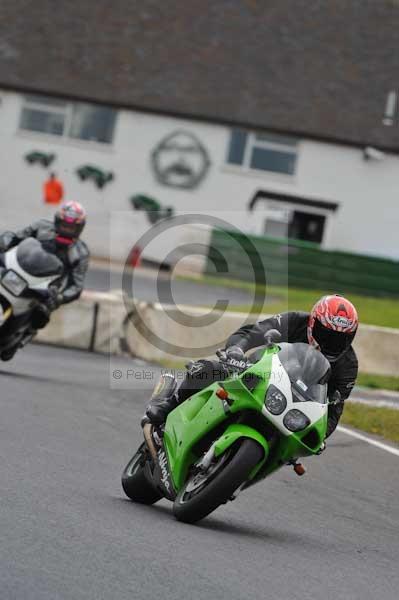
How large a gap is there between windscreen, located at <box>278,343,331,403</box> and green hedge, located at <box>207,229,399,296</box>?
28.5 m

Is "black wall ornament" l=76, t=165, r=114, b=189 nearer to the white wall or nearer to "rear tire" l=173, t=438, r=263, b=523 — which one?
the white wall

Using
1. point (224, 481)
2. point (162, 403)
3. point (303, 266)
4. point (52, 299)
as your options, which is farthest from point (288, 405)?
point (303, 266)

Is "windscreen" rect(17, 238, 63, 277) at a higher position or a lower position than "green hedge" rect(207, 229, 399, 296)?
higher

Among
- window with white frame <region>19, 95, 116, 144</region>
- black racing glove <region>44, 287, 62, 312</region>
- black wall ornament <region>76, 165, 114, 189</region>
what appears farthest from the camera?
window with white frame <region>19, 95, 116, 144</region>

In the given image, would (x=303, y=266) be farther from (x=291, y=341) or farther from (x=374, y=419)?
(x=291, y=341)

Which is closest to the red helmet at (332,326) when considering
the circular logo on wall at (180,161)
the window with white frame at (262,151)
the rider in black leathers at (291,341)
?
the rider in black leathers at (291,341)

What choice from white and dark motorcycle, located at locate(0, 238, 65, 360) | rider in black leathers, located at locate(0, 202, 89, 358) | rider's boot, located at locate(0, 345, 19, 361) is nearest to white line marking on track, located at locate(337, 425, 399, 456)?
rider in black leathers, located at locate(0, 202, 89, 358)

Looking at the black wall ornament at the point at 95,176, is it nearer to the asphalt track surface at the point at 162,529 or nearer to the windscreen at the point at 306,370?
the asphalt track surface at the point at 162,529

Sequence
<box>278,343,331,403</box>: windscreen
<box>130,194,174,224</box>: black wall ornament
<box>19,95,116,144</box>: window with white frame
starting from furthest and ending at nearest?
<box>19,95,116,144</box>: window with white frame → <box>130,194,174,224</box>: black wall ornament → <box>278,343,331,403</box>: windscreen

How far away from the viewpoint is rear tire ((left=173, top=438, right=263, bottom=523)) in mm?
7328

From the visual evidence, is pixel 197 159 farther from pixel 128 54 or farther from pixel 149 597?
pixel 149 597

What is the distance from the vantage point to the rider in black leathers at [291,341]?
808cm

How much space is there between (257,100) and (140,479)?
34.7 m

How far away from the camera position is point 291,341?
27.8 feet
